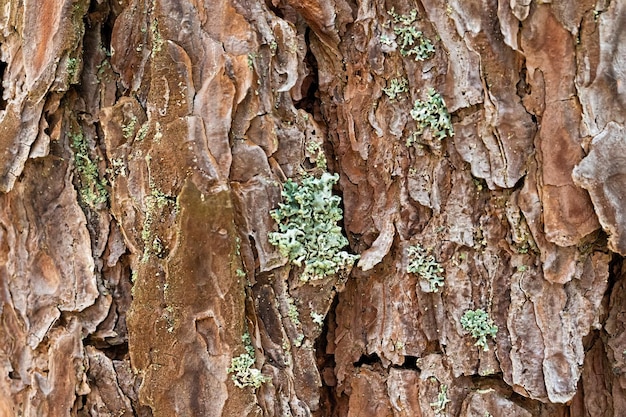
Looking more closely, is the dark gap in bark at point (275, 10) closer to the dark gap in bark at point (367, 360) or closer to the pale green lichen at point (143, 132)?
the pale green lichen at point (143, 132)

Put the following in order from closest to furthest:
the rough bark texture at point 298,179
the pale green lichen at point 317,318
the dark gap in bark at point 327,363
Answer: the rough bark texture at point 298,179 → the pale green lichen at point 317,318 → the dark gap in bark at point 327,363

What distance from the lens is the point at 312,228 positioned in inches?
52.0

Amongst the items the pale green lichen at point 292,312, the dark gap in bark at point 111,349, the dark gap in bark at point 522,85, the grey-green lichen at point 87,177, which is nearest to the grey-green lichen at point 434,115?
the dark gap in bark at point 522,85

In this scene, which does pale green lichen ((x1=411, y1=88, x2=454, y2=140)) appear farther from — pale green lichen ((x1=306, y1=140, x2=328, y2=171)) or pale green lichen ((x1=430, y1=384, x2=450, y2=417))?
pale green lichen ((x1=430, y1=384, x2=450, y2=417))

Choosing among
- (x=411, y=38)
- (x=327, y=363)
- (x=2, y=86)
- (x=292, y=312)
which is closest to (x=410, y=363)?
(x=327, y=363)

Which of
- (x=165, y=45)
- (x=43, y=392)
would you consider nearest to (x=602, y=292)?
(x=165, y=45)

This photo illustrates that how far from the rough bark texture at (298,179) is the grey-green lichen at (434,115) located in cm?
2

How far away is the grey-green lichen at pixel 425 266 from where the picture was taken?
4.34 feet

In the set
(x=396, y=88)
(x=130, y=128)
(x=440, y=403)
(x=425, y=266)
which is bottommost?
(x=440, y=403)

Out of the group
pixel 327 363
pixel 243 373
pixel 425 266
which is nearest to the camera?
pixel 243 373

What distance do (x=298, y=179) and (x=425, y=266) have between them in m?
0.35

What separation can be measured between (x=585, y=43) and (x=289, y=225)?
0.71 metres

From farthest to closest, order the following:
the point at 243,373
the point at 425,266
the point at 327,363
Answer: the point at 327,363 → the point at 425,266 → the point at 243,373

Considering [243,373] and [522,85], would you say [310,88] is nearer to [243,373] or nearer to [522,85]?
[522,85]
